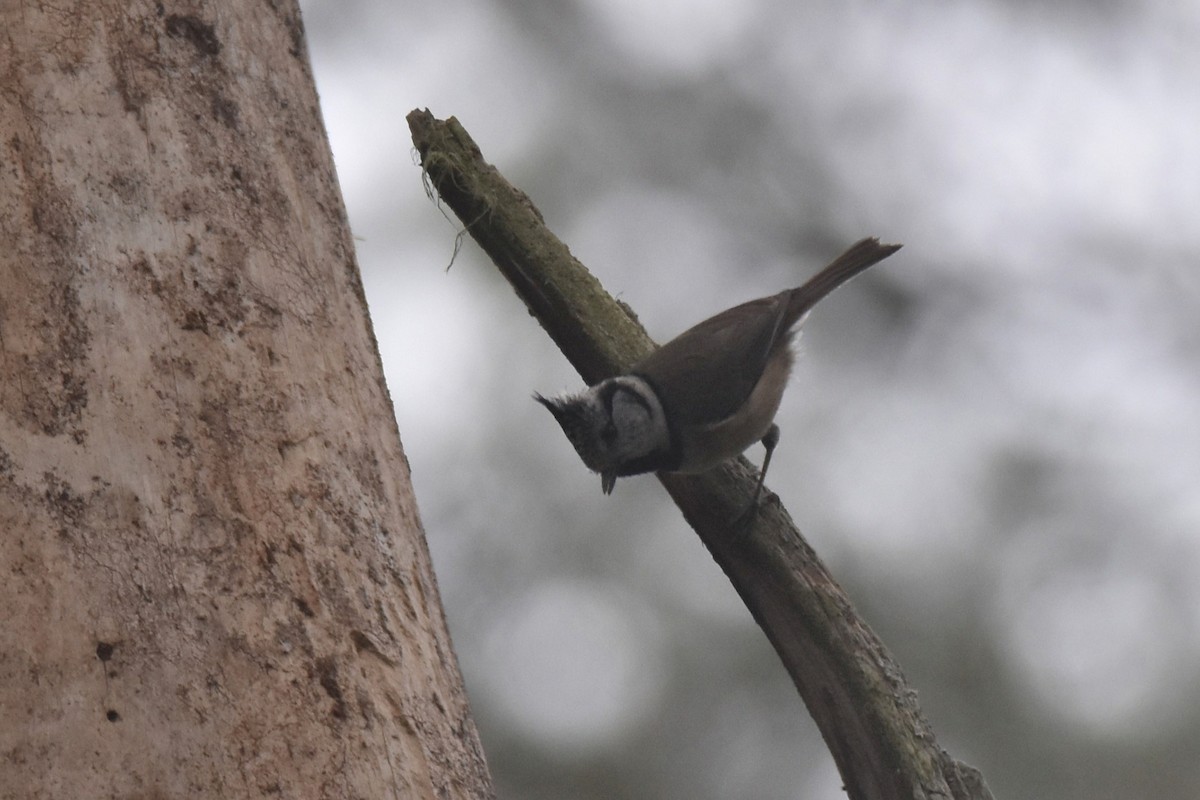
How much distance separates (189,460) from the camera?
195 centimetres

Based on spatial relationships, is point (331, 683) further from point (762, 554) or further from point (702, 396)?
point (702, 396)

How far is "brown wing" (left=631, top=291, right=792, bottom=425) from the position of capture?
389 cm

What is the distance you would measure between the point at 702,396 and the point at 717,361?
0.72 ft

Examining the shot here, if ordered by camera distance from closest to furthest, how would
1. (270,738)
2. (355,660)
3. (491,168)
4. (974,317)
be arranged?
(270,738)
(355,660)
(491,168)
(974,317)

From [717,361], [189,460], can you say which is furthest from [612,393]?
[189,460]

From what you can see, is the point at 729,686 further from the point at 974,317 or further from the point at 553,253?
the point at 553,253

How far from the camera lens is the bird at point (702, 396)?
366cm

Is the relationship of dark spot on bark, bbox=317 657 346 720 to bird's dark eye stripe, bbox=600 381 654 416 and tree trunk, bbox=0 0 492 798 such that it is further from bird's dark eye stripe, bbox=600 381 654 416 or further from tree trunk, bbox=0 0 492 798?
bird's dark eye stripe, bbox=600 381 654 416

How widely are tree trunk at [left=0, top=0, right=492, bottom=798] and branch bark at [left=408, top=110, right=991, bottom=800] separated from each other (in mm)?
883

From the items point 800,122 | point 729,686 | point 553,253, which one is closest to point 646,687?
point 729,686

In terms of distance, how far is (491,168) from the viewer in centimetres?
333

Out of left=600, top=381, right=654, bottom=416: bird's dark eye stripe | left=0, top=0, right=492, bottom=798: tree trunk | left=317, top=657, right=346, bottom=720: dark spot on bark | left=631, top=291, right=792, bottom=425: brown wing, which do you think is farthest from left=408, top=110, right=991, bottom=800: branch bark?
left=317, top=657, right=346, bottom=720: dark spot on bark

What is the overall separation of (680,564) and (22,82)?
599 cm

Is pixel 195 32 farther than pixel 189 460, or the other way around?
pixel 195 32
